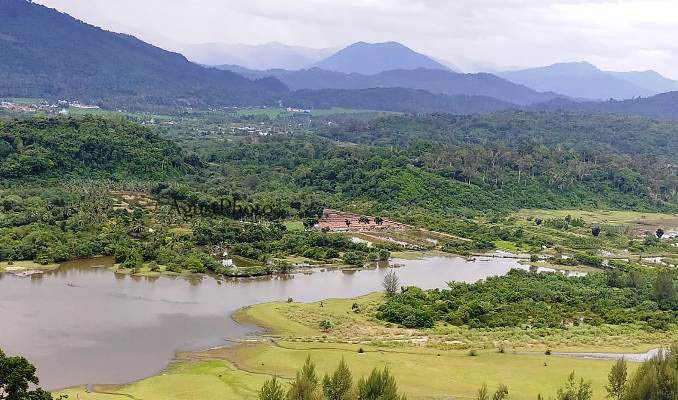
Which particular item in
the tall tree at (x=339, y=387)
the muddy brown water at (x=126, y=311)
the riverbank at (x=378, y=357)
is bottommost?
the riverbank at (x=378, y=357)

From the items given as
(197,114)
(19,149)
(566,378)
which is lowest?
(566,378)

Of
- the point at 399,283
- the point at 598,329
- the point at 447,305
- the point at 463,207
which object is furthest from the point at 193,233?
the point at 463,207

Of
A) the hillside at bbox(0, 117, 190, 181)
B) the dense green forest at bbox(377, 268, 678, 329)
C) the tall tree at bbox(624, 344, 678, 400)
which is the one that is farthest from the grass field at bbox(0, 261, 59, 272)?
the tall tree at bbox(624, 344, 678, 400)

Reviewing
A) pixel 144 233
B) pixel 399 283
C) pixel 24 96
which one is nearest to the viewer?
pixel 399 283

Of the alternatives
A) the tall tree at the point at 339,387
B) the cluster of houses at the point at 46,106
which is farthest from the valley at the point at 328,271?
the cluster of houses at the point at 46,106

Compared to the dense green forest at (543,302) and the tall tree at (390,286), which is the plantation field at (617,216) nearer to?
the dense green forest at (543,302)

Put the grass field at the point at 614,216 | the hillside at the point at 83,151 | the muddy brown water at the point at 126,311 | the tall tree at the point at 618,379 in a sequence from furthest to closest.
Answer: the grass field at the point at 614,216
the hillside at the point at 83,151
the muddy brown water at the point at 126,311
the tall tree at the point at 618,379

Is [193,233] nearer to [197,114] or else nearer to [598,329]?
[598,329]
